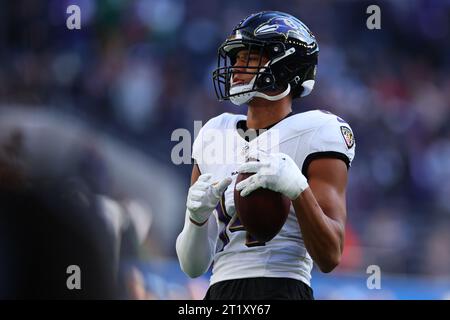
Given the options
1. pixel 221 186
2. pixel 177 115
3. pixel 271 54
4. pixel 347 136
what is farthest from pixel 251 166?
pixel 177 115

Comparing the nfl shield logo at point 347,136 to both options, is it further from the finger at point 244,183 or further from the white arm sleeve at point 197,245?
the white arm sleeve at point 197,245

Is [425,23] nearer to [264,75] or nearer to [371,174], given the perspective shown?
[371,174]

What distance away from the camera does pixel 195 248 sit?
2504 mm

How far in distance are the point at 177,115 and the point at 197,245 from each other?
A: 370 centimetres

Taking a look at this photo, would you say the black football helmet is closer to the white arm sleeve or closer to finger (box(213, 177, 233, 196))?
finger (box(213, 177, 233, 196))

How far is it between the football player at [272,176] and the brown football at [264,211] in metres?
0.04

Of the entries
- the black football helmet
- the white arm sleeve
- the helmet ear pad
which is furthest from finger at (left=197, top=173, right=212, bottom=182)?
the helmet ear pad

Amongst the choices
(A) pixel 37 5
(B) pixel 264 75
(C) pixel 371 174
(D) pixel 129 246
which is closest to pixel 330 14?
(C) pixel 371 174

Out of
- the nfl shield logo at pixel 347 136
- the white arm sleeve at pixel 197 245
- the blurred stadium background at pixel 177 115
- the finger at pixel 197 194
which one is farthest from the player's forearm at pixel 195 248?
the blurred stadium background at pixel 177 115

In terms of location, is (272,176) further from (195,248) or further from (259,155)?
(195,248)

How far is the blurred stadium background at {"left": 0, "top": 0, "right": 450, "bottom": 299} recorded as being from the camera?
5.23 metres

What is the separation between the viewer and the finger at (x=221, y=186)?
2.37 metres

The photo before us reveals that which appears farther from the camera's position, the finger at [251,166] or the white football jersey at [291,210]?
the white football jersey at [291,210]

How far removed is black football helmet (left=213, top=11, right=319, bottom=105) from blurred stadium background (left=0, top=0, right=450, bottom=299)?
252 centimetres
